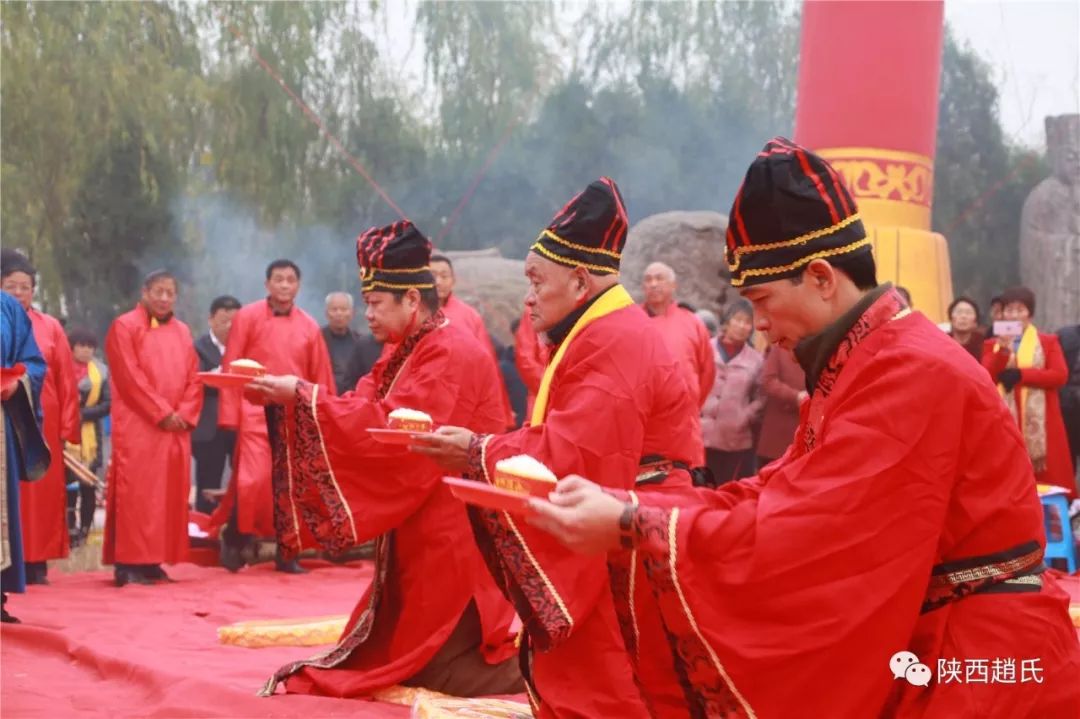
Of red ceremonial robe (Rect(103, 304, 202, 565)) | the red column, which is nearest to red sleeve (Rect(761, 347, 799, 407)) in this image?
red ceremonial robe (Rect(103, 304, 202, 565))

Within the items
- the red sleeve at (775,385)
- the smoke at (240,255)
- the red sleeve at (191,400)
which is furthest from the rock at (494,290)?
the red sleeve at (191,400)

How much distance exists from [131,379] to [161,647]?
2.71 m

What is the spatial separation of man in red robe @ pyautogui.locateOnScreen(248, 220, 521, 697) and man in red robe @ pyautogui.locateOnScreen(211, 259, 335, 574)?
4.05 metres

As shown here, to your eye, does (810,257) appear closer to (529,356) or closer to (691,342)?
(691,342)

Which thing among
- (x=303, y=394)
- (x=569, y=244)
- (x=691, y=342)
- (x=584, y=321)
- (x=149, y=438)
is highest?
(x=569, y=244)

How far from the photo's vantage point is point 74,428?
8.79m

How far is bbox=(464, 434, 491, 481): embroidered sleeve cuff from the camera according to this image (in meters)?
3.69

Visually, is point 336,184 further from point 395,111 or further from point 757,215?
point 757,215

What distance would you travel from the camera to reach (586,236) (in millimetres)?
3926

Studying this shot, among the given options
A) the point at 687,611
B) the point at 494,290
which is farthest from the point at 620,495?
the point at 494,290

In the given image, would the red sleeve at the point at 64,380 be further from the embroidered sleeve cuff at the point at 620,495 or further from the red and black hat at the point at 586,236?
the embroidered sleeve cuff at the point at 620,495

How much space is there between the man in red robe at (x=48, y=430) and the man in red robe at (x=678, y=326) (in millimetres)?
3654

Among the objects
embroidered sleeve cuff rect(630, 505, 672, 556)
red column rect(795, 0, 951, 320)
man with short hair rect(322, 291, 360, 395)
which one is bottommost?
man with short hair rect(322, 291, 360, 395)

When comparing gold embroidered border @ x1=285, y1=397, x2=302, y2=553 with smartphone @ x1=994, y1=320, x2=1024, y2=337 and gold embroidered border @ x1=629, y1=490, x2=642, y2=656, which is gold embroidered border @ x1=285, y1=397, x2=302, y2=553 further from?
smartphone @ x1=994, y1=320, x2=1024, y2=337
